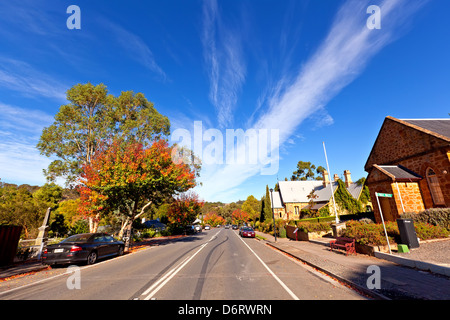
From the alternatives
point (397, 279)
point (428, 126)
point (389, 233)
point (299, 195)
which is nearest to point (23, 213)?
point (397, 279)

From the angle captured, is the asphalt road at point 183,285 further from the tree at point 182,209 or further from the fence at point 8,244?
the tree at point 182,209

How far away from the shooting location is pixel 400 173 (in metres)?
15.9

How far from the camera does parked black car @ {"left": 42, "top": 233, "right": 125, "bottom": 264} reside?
8516 millimetres

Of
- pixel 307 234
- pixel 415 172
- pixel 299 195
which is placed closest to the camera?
pixel 415 172

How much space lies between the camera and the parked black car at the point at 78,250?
335 inches

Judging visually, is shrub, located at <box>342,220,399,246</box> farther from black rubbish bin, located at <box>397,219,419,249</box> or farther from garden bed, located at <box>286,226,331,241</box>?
garden bed, located at <box>286,226,331,241</box>

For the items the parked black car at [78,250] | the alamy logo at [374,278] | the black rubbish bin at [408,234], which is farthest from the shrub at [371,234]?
the parked black car at [78,250]

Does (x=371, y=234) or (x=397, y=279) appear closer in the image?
(x=397, y=279)

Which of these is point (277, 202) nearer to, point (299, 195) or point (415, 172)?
point (299, 195)

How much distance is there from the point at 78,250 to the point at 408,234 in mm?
16025

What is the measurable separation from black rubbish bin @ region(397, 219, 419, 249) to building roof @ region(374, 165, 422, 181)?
6.74 metres

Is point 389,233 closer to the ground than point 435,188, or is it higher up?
closer to the ground

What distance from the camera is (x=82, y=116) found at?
20953mm
